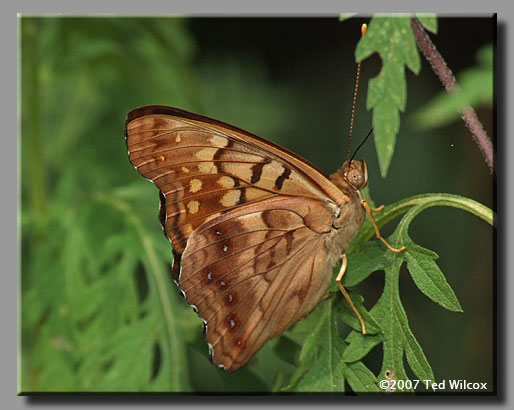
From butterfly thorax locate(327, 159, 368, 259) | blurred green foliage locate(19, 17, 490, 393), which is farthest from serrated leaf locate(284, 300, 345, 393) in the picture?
butterfly thorax locate(327, 159, 368, 259)

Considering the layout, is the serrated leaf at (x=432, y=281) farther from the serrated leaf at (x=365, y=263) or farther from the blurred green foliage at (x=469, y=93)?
the blurred green foliage at (x=469, y=93)

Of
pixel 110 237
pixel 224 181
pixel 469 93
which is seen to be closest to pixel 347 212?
pixel 224 181

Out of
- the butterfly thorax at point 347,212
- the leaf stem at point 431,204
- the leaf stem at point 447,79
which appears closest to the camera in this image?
the leaf stem at point 431,204

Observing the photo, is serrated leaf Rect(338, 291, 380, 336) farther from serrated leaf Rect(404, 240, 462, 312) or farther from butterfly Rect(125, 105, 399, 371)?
serrated leaf Rect(404, 240, 462, 312)

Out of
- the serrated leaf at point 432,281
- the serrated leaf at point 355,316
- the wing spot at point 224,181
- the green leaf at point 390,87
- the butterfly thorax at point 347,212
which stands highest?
the green leaf at point 390,87

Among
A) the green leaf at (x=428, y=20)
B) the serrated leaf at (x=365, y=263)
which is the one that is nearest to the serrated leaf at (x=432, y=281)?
the serrated leaf at (x=365, y=263)

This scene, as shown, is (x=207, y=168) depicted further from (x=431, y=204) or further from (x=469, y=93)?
(x=469, y=93)

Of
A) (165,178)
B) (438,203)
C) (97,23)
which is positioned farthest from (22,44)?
(438,203)
